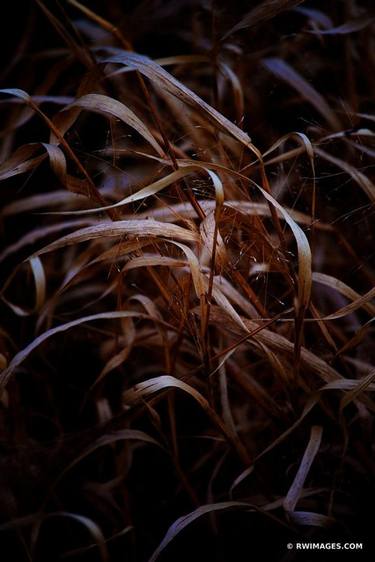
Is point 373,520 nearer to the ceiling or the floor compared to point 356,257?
nearer to the floor

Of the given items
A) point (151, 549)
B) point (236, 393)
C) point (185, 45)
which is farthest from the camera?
point (185, 45)

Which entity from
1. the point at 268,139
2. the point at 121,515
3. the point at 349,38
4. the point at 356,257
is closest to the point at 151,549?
the point at 121,515

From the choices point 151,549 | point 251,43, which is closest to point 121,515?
point 151,549

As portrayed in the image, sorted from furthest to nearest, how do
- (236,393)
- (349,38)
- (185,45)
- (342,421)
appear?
(185,45) → (349,38) → (236,393) → (342,421)

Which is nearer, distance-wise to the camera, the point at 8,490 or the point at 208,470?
the point at 8,490

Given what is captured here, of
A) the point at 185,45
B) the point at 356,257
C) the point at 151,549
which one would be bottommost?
the point at 151,549

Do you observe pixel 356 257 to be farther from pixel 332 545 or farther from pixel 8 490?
pixel 8 490
